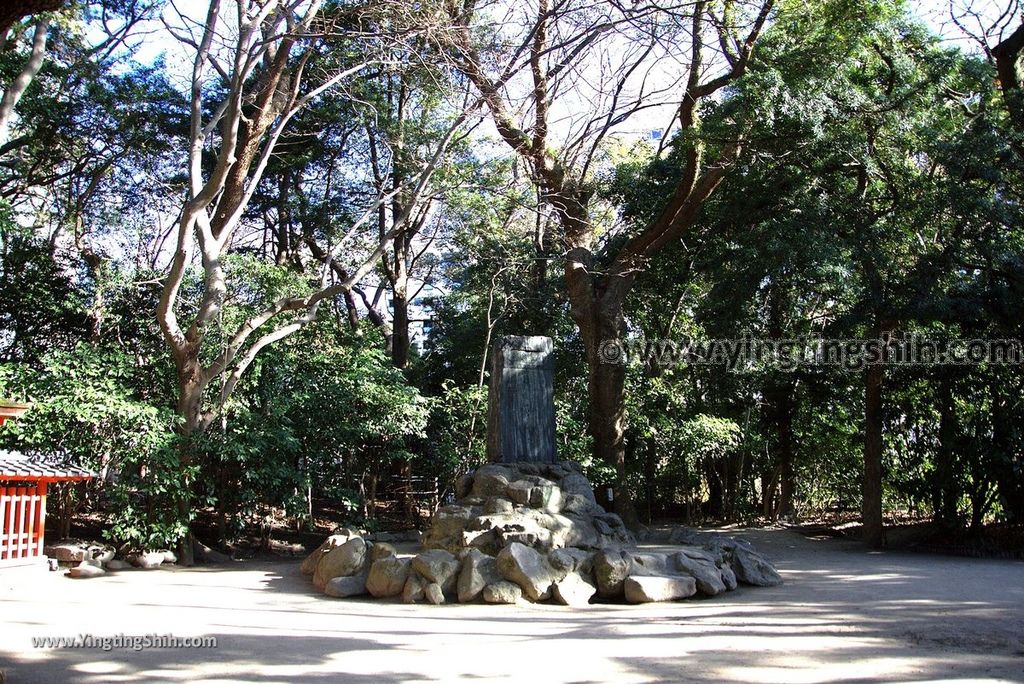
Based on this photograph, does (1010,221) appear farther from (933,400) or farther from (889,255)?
(933,400)

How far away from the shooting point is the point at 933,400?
1188cm

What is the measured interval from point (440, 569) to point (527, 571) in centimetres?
86

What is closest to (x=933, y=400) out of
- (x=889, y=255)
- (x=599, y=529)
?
(x=889, y=255)

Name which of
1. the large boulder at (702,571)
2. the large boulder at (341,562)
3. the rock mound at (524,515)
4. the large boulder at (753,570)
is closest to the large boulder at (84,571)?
the large boulder at (341,562)

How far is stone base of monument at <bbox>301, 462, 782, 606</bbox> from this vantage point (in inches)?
294

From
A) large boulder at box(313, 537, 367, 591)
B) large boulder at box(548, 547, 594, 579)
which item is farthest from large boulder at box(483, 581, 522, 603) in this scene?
large boulder at box(313, 537, 367, 591)

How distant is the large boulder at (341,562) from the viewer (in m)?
8.30

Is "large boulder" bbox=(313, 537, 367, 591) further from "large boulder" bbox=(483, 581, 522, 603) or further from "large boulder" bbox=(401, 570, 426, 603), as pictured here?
"large boulder" bbox=(483, 581, 522, 603)

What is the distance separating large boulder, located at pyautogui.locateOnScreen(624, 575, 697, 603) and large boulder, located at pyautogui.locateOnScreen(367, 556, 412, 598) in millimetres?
2165

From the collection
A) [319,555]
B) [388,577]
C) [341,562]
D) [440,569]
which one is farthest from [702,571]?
[319,555]

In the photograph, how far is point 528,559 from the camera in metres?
7.54

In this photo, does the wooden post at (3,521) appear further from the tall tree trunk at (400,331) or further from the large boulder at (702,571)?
the tall tree trunk at (400,331)

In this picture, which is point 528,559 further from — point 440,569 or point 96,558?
point 96,558

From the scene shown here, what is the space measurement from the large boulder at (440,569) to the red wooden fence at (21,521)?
430 cm
